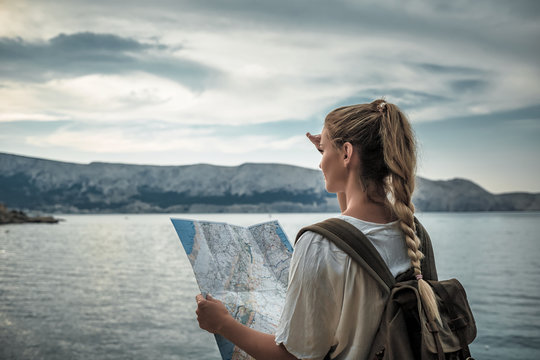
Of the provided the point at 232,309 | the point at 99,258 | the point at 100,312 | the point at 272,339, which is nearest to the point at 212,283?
the point at 232,309

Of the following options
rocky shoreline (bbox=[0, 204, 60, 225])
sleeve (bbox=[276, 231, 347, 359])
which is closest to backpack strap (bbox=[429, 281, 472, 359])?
sleeve (bbox=[276, 231, 347, 359])

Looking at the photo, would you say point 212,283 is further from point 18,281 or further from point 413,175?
point 18,281

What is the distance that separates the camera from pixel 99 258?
39406 mm

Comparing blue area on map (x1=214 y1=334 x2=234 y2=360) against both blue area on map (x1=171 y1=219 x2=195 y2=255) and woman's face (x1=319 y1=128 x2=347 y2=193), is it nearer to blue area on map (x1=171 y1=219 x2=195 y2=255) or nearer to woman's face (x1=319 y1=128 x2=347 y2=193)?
blue area on map (x1=171 y1=219 x2=195 y2=255)

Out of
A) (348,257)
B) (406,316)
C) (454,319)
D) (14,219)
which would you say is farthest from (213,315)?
(14,219)

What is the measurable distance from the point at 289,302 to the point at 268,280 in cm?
54

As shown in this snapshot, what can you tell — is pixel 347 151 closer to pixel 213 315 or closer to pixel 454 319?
pixel 454 319

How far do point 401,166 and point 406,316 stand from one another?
514mm

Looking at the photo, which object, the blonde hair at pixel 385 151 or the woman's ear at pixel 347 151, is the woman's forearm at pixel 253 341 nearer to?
the blonde hair at pixel 385 151

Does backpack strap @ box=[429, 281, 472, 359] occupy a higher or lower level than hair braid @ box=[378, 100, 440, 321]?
lower

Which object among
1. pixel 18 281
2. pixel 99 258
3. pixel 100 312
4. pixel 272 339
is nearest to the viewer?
pixel 272 339

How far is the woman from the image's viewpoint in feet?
4.98

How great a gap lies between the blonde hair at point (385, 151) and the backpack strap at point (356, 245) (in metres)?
0.14

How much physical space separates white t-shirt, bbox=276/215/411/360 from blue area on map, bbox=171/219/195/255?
425 millimetres
